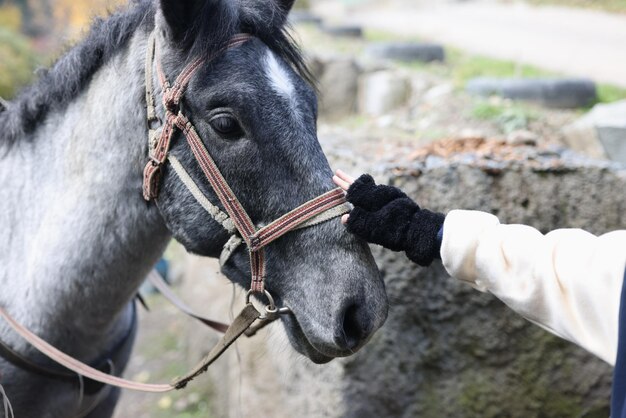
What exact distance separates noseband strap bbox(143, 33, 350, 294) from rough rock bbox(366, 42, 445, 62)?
7.13 meters

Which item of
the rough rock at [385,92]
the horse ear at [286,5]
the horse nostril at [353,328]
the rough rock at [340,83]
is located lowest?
the rough rock at [340,83]

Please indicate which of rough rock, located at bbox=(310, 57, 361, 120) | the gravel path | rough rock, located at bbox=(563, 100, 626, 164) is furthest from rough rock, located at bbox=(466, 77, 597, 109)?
rough rock, located at bbox=(310, 57, 361, 120)

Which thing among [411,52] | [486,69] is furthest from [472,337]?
[411,52]

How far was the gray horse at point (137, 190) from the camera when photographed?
1.90 meters

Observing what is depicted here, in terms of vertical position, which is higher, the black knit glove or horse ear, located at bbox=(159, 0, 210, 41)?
horse ear, located at bbox=(159, 0, 210, 41)

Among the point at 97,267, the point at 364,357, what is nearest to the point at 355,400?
the point at 364,357

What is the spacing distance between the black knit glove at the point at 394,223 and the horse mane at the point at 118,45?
0.61m

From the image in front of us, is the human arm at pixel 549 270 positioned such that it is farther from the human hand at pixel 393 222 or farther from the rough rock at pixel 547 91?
the rough rock at pixel 547 91

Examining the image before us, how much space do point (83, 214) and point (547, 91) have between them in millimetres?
4738

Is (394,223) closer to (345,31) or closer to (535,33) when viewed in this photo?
(535,33)

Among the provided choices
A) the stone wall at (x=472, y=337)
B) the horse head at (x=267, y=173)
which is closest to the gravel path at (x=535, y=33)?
the stone wall at (x=472, y=337)

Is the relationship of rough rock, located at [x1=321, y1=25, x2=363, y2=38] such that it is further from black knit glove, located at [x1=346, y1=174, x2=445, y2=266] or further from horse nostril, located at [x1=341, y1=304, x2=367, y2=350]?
horse nostril, located at [x1=341, y1=304, x2=367, y2=350]

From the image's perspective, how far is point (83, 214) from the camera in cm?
221

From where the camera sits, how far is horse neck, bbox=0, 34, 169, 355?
2162 millimetres
